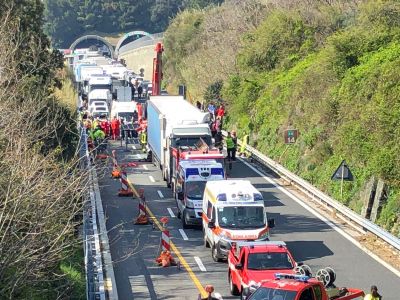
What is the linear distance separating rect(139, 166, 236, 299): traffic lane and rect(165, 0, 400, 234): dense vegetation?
5822 millimetres

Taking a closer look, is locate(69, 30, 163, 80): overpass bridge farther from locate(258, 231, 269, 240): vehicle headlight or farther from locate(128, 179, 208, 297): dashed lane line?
locate(258, 231, 269, 240): vehicle headlight

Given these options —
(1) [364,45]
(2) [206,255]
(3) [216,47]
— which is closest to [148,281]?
(2) [206,255]

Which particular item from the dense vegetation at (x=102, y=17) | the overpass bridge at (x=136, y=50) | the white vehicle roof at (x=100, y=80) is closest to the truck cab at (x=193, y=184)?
the white vehicle roof at (x=100, y=80)

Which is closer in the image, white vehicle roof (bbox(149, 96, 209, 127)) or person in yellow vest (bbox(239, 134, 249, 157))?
white vehicle roof (bbox(149, 96, 209, 127))

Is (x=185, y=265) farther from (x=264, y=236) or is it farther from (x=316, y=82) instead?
(x=316, y=82)

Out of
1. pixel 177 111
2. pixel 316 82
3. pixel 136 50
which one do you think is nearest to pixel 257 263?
pixel 177 111

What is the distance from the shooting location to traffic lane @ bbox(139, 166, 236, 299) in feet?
87.4

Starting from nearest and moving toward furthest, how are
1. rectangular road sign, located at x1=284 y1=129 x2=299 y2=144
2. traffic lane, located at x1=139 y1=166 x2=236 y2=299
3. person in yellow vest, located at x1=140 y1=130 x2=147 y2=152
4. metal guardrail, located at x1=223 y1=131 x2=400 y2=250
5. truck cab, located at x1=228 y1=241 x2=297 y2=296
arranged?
truck cab, located at x1=228 y1=241 x2=297 y2=296 < traffic lane, located at x1=139 y1=166 x2=236 y2=299 < metal guardrail, located at x1=223 y1=131 x2=400 y2=250 < rectangular road sign, located at x1=284 y1=129 x2=299 y2=144 < person in yellow vest, located at x1=140 y1=130 x2=147 y2=152

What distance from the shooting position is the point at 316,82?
4556 cm

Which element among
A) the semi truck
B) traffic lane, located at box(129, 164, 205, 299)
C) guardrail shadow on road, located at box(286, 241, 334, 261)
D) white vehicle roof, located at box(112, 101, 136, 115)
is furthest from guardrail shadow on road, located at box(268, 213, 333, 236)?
white vehicle roof, located at box(112, 101, 136, 115)

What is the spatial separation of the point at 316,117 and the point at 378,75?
5.60m

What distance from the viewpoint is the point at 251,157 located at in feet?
154

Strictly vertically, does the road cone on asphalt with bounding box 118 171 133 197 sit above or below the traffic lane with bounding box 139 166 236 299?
above

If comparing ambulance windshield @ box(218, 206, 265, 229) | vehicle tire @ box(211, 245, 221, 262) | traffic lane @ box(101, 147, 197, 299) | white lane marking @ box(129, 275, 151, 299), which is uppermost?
ambulance windshield @ box(218, 206, 265, 229)
